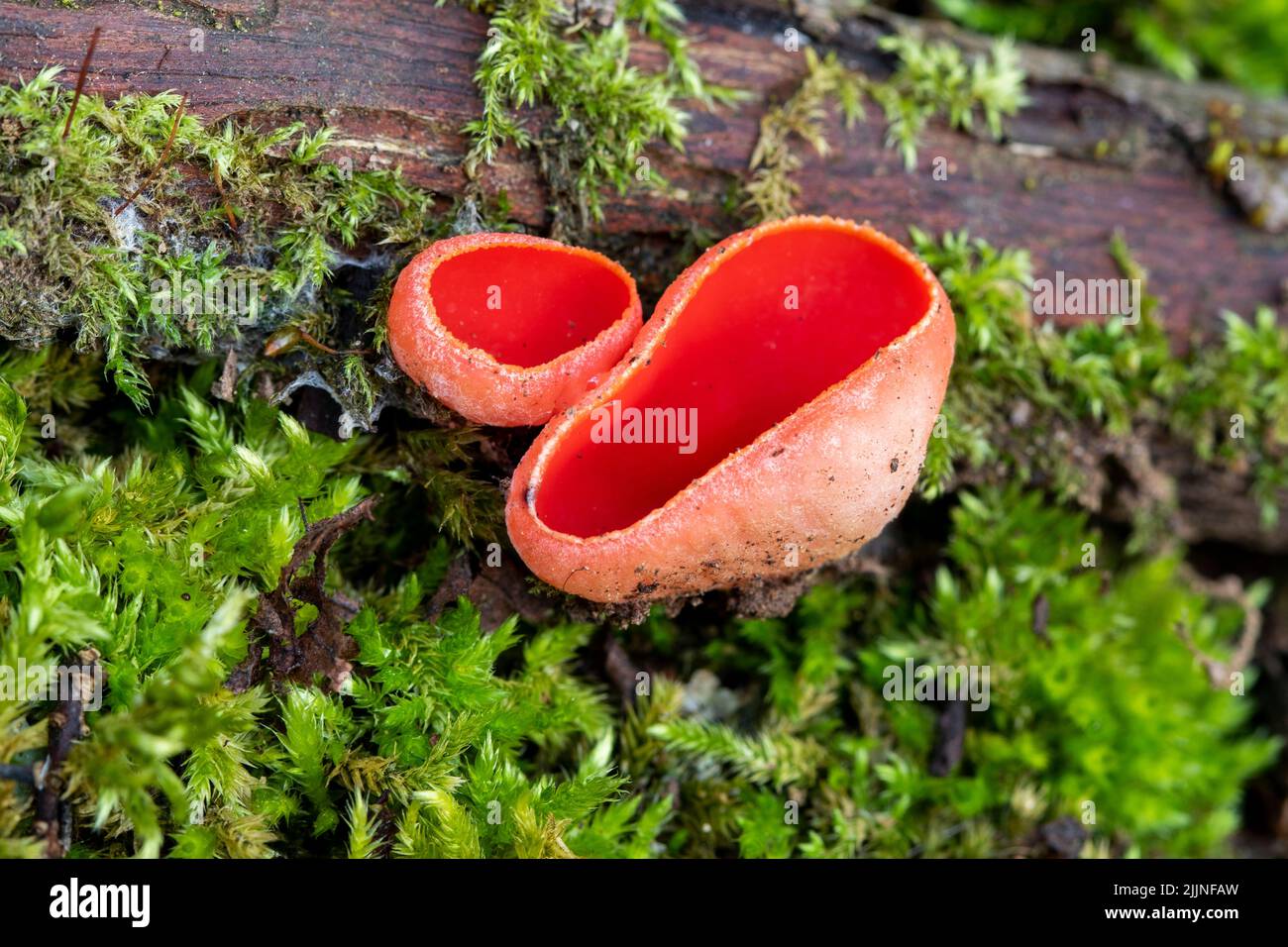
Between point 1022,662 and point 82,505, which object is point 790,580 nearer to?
point 1022,662

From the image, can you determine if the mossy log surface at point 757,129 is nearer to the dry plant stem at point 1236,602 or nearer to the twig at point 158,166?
the twig at point 158,166

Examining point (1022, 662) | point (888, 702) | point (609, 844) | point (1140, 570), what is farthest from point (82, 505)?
point (1140, 570)

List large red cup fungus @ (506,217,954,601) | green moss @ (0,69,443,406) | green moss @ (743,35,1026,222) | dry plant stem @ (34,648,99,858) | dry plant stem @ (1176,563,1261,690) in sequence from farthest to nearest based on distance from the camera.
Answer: dry plant stem @ (1176,563,1261,690), green moss @ (743,35,1026,222), green moss @ (0,69,443,406), large red cup fungus @ (506,217,954,601), dry plant stem @ (34,648,99,858)

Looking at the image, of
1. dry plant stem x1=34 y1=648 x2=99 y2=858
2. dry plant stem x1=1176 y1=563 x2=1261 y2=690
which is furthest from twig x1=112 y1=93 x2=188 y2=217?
dry plant stem x1=1176 y1=563 x2=1261 y2=690

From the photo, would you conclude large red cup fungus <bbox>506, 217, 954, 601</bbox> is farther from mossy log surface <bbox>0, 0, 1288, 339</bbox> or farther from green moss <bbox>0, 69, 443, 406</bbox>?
green moss <bbox>0, 69, 443, 406</bbox>

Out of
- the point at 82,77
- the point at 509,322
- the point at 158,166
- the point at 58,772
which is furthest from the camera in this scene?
the point at 509,322

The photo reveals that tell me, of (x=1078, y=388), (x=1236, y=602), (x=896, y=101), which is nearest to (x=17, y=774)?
(x=896, y=101)

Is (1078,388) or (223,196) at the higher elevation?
(223,196)

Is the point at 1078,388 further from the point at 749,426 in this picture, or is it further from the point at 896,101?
the point at 749,426
